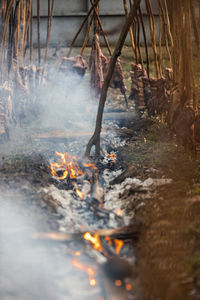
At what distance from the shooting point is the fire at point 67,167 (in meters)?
4.29

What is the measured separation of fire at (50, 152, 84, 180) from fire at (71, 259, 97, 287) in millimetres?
1691

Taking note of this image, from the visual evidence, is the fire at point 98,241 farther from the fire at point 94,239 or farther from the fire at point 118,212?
the fire at point 118,212

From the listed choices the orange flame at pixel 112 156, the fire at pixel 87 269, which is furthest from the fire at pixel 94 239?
the orange flame at pixel 112 156

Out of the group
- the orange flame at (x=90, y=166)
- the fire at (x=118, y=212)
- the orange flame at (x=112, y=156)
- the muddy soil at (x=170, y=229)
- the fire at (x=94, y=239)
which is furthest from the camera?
the orange flame at (x=112, y=156)

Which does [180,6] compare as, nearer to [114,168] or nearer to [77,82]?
[114,168]

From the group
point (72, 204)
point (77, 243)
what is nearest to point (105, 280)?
point (77, 243)

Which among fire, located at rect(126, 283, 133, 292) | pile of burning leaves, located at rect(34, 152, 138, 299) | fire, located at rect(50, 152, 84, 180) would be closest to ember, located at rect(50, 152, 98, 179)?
fire, located at rect(50, 152, 84, 180)

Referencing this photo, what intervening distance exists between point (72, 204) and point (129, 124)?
2.91 meters

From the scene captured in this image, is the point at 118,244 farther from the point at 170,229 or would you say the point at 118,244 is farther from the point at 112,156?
the point at 112,156

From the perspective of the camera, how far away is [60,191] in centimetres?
384

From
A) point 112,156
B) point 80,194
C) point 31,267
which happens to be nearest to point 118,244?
point 31,267

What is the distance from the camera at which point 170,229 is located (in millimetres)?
2996

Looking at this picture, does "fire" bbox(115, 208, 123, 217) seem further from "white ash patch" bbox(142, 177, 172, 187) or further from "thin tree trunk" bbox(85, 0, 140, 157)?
"thin tree trunk" bbox(85, 0, 140, 157)

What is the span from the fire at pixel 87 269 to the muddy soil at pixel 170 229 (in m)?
0.35
